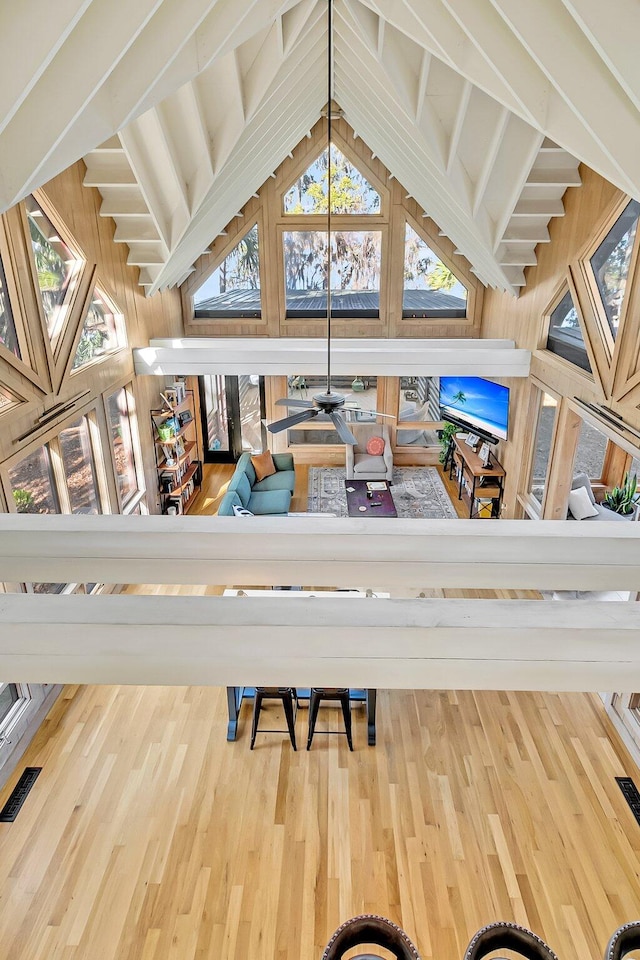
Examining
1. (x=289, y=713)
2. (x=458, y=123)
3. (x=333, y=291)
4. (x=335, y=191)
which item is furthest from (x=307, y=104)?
(x=289, y=713)

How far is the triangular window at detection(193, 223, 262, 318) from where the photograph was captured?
873cm

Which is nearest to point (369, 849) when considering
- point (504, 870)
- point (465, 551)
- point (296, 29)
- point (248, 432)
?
point (504, 870)

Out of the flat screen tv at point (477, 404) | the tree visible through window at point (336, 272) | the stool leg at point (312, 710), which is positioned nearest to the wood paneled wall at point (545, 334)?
the flat screen tv at point (477, 404)

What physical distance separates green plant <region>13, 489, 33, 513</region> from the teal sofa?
2.20 meters

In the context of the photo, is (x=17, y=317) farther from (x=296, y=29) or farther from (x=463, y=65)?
(x=463, y=65)

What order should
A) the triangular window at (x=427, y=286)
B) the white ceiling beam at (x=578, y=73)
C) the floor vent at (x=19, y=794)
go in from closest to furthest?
the white ceiling beam at (x=578, y=73)
the floor vent at (x=19, y=794)
the triangular window at (x=427, y=286)

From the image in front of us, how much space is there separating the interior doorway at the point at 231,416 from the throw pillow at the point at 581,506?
15.8 ft

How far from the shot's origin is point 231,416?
31.8 feet

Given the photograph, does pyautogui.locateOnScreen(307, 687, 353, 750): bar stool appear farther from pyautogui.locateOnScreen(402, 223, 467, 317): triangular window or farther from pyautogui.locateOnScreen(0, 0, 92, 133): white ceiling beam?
pyautogui.locateOnScreen(402, 223, 467, 317): triangular window

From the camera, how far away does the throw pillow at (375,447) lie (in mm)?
9086

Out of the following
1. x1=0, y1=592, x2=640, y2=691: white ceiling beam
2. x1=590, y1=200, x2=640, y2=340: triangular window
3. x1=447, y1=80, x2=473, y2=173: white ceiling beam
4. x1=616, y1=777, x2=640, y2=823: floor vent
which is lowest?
x1=616, y1=777, x2=640, y2=823: floor vent

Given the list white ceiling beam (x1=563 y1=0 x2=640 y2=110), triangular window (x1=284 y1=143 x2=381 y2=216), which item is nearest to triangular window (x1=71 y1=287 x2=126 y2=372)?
triangular window (x1=284 y1=143 x2=381 y2=216)

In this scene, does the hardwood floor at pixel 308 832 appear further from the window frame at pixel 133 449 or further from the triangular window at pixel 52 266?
the triangular window at pixel 52 266

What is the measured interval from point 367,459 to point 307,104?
463 centimetres
